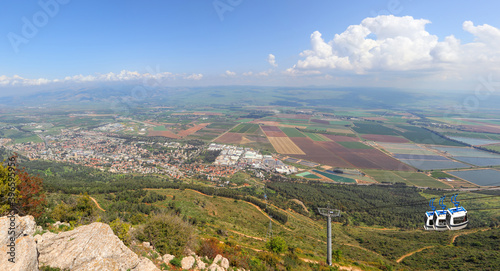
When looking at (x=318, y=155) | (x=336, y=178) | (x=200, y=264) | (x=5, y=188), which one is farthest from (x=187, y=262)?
Answer: (x=318, y=155)

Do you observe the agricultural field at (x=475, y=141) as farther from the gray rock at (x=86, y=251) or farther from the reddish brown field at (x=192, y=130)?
the reddish brown field at (x=192, y=130)

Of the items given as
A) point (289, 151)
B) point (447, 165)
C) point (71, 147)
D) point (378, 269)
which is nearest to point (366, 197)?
point (378, 269)

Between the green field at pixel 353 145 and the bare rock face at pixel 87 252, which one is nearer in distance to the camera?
the bare rock face at pixel 87 252

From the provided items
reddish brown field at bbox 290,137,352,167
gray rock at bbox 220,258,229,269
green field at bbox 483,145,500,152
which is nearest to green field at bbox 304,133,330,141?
reddish brown field at bbox 290,137,352,167

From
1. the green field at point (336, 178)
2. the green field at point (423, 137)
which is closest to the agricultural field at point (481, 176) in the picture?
the green field at point (336, 178)

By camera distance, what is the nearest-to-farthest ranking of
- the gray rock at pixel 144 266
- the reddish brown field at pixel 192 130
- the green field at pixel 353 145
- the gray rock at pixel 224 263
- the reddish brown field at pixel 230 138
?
1. the gray rock at pixel 144 266
2. the gray rock at pixel 224 263
3. the green field at pixel 353 145
4. the reddish brown field at pixel 230 138
5. the reddish brown field at pixel 192 130
